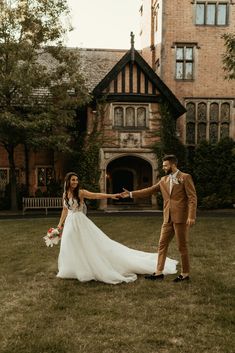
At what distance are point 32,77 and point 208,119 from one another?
1006 centimetres

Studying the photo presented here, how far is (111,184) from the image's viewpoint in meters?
22.2

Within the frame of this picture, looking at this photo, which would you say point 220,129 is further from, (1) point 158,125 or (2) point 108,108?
(2) point 108,108

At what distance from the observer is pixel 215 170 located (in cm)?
1922

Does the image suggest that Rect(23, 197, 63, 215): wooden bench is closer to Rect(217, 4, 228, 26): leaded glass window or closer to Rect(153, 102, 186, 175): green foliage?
Rect(153, 102, 186, 175): green foliage

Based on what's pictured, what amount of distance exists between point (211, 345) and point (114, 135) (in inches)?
599

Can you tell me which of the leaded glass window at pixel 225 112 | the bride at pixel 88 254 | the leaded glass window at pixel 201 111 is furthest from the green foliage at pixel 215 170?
the bride at pixel 88 254

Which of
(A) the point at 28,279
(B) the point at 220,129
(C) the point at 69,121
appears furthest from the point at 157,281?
(B) the point at 220,129

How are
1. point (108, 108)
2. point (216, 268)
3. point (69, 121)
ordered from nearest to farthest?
point (216, 268), point (69, 121), point (108, 108)

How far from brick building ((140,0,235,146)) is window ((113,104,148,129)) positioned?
2.94m

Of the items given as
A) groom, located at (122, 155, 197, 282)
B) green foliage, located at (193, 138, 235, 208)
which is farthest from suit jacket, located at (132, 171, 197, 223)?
green foliage, located at (193, 138, 235, 208)

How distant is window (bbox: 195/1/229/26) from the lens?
20484 millimetres

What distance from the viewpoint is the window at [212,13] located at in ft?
67.2

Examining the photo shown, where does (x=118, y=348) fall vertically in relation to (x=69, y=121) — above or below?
below

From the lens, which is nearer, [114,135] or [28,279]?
[28,279]
